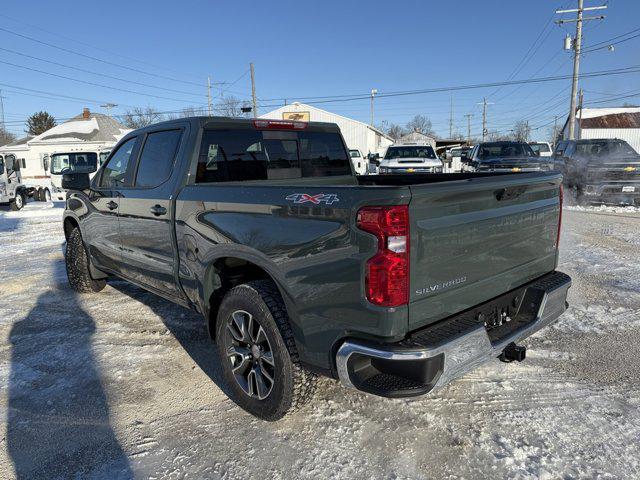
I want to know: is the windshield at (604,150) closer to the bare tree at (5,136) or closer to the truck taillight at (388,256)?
the truck taillight at (388,256)

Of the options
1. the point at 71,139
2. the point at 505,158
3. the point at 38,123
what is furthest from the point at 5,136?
the point at 505,158

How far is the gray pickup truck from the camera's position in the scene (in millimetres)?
2316

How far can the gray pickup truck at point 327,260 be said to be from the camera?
91.2 inches

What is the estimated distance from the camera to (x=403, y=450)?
107 inches

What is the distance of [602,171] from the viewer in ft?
42.1

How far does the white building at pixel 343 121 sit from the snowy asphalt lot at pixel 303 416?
41.9m

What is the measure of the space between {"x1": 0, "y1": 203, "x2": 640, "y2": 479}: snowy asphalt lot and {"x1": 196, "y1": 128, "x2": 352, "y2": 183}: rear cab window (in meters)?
1.63

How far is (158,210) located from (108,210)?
4.11 ft

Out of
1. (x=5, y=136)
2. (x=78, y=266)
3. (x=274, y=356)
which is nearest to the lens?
(x=274, y=356)

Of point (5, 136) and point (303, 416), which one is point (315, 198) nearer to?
point (303, 416)

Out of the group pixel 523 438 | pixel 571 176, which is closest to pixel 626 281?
pixel 523 438

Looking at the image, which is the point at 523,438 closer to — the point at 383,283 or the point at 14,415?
the point at 383,283

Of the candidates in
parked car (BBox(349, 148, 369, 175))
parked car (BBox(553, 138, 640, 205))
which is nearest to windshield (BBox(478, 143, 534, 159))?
parked car (BBox(553, 138, 640, 205))

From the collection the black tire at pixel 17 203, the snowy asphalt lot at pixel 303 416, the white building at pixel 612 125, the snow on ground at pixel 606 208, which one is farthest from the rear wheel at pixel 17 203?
the white building at pixel 612 125
